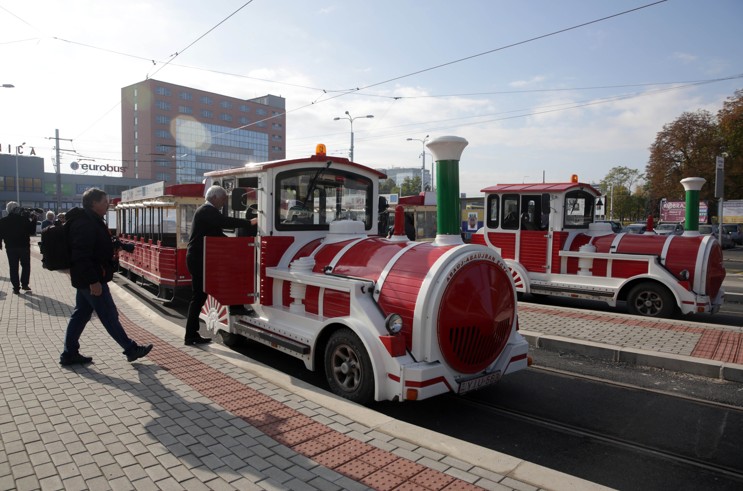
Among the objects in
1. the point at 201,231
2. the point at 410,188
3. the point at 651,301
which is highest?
the point at 410,188

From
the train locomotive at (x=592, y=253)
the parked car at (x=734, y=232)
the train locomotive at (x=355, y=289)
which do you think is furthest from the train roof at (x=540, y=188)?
the parked car at (x=734, y=232)

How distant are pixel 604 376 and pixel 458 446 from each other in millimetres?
2995

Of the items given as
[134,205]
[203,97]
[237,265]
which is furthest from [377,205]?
[203,97]

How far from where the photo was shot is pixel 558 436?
3.92 meters

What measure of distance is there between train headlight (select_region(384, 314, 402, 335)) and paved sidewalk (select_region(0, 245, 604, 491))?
0.66 meters

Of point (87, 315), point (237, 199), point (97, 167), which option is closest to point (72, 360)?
point (87, 315)

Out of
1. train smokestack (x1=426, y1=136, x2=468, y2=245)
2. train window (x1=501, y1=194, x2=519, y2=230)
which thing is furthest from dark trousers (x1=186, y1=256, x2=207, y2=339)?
train window (x1=501, y1=194, x2=519, y2=230)

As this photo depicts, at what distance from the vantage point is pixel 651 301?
8203 millimetres

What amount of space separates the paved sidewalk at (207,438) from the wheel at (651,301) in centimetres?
631

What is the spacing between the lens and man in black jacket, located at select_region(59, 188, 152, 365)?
4.52 metres

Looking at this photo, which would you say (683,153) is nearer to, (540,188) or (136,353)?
(540,188)

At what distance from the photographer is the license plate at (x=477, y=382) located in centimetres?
404

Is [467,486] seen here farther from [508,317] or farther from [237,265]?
[237,265]

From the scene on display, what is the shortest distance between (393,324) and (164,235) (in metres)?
7.75
